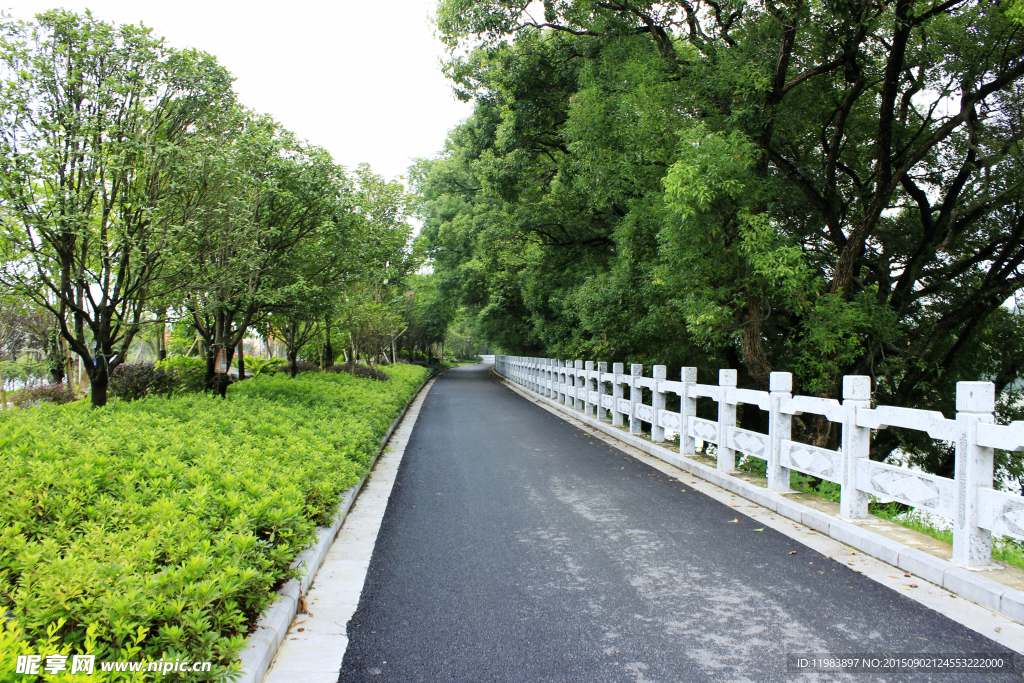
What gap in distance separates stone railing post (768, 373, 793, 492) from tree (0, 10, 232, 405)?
24.9ft

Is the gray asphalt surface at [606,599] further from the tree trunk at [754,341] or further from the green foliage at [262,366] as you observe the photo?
the green foliage at [262,366]

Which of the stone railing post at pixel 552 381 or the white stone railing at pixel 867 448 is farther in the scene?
the stone railing post at pixel 552 381

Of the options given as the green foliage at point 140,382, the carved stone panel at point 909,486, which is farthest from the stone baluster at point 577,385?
the carved stone panel at point 909,486

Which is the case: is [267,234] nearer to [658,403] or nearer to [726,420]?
[658,403]

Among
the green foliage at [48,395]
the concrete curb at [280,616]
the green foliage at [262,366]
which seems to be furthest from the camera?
the green foliage at [262,366]

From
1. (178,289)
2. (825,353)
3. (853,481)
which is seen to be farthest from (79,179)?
(825,353)

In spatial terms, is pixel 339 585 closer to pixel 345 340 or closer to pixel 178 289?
pixel 178 289

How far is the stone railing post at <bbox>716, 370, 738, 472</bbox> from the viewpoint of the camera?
727 cm

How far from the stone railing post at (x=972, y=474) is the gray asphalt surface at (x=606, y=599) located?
64 cm

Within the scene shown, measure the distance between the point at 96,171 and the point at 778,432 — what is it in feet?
29.4

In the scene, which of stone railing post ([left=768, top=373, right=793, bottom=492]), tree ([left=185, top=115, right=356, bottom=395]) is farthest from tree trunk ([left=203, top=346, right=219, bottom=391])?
stone railing post ([left=768, top=373, right=793, bottom=492])

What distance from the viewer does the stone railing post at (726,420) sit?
23.9 feet

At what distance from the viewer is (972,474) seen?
159 inches

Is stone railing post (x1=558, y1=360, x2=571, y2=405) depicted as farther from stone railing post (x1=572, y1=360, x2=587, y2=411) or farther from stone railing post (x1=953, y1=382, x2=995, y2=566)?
stone railing post (x1=953, y1=382, x2=995, y2=566)
